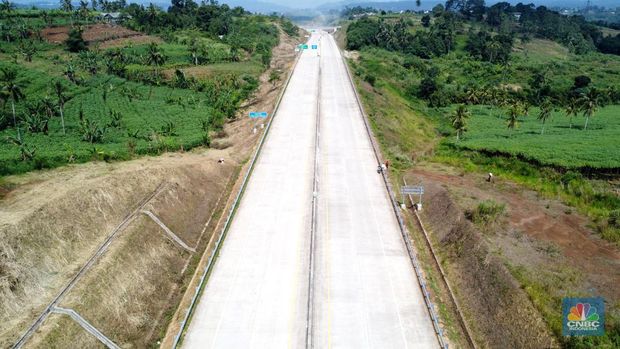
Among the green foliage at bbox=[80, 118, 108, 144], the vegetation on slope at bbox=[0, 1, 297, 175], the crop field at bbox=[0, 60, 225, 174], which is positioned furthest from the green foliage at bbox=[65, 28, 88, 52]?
the green foliage at bbox=[80, 118, 108, 144]

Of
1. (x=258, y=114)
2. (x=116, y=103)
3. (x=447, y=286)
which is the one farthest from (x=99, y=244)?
(x=116, y=103)

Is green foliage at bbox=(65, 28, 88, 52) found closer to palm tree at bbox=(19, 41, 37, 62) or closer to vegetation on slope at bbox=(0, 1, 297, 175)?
vegetation on slope at bbox=(0, 1, 297, 175)

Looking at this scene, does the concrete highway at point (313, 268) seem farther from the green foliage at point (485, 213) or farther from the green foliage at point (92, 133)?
the green foliage at point (92, 133)

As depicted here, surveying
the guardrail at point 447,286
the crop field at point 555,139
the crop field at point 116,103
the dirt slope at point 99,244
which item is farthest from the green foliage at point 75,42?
the guardrail at point 447,286

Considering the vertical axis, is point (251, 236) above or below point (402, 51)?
below

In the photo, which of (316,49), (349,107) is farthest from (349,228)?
(316,49)

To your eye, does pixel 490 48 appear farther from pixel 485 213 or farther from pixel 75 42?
pixel 485 213

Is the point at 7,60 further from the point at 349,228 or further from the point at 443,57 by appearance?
the point at 443,57

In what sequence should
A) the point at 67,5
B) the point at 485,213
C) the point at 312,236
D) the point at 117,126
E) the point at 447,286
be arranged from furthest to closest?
the point at 67,5 < the point at 117,126 < the point at 485,213 < the point at 312,236 < the point at 447,286
